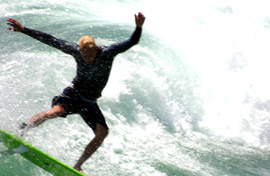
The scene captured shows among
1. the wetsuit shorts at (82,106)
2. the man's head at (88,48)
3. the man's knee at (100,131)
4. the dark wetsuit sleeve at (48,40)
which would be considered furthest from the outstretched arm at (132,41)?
the man's knee at (100,131)

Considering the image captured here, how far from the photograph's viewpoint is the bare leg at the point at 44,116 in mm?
3939

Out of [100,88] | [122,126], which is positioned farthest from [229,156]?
[100,88]

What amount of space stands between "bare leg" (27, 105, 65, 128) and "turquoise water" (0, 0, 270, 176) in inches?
27.4

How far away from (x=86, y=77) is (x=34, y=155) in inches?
46.8

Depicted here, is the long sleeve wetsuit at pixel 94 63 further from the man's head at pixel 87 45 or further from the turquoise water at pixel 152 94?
the turquoise water at pixel 152 94

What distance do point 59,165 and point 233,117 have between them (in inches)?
225

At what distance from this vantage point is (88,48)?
3.71 meters

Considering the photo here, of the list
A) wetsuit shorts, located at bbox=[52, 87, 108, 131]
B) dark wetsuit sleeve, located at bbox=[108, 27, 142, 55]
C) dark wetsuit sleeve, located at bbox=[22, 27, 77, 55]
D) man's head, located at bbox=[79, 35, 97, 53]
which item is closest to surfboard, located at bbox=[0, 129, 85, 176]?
wetsuit shorts, located at bbox=[52, 87, 108, 131]

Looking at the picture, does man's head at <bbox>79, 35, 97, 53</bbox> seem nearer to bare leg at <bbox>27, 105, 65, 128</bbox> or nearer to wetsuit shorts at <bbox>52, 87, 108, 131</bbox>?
wetsuit shorts at <bbox>52, 87, 108, 131</bbox>

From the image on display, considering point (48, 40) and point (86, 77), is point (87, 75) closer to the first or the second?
point (86, 77)

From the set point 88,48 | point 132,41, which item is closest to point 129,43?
point 132,41

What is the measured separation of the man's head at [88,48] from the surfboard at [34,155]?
4.26 feet

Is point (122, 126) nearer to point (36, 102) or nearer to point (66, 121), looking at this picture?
point (66, 121)

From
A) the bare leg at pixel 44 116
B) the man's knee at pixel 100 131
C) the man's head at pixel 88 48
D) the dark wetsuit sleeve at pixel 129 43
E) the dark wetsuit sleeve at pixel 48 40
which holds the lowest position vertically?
the bare leg at pixel 44 116
